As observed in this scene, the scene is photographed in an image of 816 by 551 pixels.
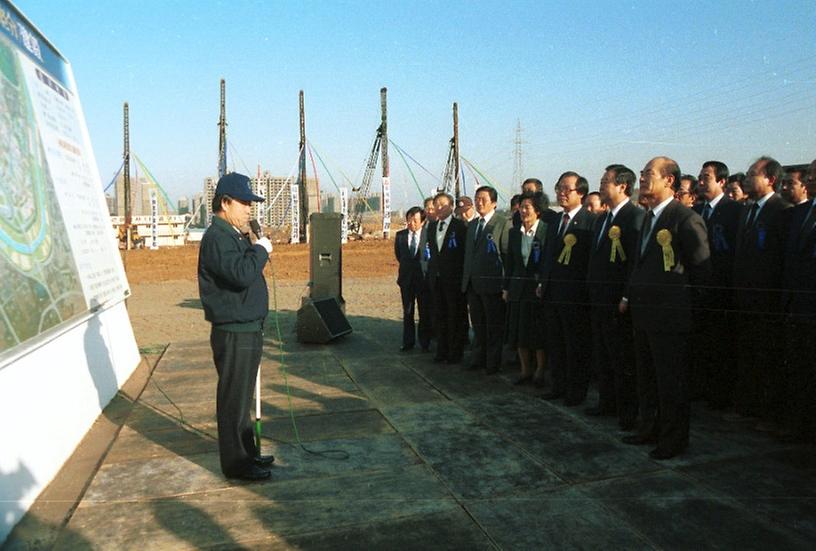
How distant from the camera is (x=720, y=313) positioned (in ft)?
17.9

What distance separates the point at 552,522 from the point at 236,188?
8.97 ft

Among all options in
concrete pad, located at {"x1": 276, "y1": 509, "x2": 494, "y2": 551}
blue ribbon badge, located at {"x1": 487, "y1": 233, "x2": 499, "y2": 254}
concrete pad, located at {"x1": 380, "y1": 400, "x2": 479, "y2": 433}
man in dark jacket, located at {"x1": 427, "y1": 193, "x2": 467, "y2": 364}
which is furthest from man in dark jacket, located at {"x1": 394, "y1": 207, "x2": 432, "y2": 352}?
concrete pad, located at {"x1": 276, "y1": 509, "x2": 494, "y2": 551}

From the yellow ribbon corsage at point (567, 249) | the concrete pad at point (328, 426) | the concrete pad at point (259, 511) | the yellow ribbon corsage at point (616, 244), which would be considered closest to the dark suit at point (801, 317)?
the yellow ribbon corsage at point (616, 244)

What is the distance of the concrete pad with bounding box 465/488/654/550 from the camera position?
3.12 metres

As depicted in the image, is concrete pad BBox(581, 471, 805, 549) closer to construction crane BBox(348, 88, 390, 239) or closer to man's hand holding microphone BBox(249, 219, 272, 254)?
man's hand holding microphone BBox(249, 219, 272, 254)

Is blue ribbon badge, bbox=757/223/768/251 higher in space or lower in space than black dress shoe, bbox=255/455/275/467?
higher

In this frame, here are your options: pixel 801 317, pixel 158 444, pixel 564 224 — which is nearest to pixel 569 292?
pixel 564 224

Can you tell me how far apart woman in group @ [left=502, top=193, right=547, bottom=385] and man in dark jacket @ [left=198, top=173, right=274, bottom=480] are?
314 centimetres

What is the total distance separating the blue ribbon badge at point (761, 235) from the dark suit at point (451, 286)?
3.36 m

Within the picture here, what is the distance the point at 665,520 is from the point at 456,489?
1178 millimetres

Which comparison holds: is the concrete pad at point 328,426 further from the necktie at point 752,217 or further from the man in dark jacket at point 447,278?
the necktie at point 752,217

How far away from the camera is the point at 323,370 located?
289 inches

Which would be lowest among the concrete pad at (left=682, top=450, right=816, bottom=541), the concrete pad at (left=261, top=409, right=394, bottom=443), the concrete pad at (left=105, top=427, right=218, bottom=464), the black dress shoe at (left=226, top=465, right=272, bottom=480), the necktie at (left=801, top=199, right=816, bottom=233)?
the concrete pad at (left=105, top=427, right=218, bottom=464)

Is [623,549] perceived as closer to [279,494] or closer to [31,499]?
[279,494]
